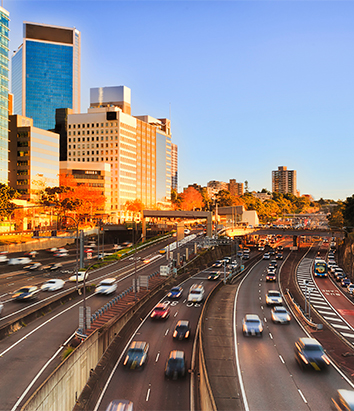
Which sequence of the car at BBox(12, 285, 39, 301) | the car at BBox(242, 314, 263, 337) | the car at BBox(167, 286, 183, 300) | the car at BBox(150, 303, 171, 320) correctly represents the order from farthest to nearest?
the car at BBox(167, 286, 183, 300) < the car at BBox(12, 285, 39, 301) < the car at BBox(150, 303, 171, 320) < the car at BBox(242, 314, 263, 337)

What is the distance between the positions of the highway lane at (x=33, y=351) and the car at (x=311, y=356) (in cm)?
1857

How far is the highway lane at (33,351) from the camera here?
81.0 feet

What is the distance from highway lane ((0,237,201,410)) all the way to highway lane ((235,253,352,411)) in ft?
48.1

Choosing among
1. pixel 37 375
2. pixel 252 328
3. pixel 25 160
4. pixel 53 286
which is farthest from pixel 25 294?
pixel 25 160

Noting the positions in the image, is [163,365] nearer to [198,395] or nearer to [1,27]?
[198,395]

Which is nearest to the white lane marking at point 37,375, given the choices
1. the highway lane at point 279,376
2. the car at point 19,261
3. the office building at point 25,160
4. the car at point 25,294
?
the car at point 25,294

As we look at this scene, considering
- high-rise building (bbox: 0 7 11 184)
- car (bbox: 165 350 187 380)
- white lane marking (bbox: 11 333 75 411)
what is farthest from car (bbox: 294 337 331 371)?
high-rise building (bbox: 0 7 11 184)

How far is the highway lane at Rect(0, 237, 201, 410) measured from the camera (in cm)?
2469

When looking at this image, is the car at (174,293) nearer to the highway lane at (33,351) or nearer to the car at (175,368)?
the highway lane at (33,351)

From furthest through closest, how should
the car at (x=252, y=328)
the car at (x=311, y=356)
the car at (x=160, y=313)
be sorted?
the car at (x=160, y=313)
the car at (x=252, y=328)
the car at (x=311, y=356)

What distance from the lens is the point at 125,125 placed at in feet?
607

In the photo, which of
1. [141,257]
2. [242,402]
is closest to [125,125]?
[141,257]

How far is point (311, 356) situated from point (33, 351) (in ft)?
71.7

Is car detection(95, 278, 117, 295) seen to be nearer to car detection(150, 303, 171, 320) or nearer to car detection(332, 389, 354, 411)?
car detection(150, 303, 171, 320)
